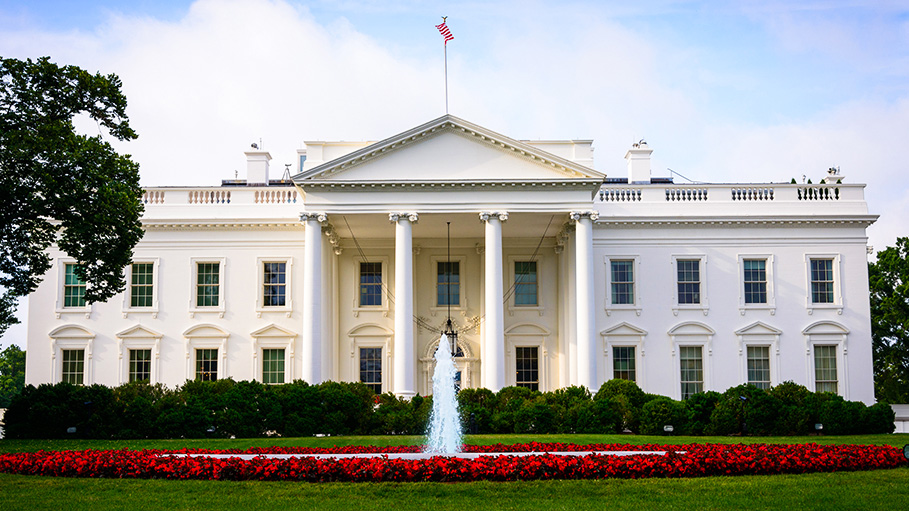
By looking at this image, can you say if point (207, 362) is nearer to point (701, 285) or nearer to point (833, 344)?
point (701, 285)

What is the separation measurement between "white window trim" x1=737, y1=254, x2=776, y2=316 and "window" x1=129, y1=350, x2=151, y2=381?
23.9 m

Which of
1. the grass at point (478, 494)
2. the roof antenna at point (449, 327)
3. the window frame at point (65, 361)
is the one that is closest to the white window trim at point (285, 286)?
the roof antenna at point (449, 327)

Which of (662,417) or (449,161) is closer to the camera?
(662,417)

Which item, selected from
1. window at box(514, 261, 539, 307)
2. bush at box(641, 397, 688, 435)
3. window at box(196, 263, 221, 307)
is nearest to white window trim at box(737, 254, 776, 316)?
window at box(514, 261, 539, 307)

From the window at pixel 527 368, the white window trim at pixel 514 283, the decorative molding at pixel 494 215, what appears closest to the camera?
the decorative molding at pixel 494 215

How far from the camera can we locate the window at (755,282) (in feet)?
114

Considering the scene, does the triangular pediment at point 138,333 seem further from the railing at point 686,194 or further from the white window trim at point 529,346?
the railing at point 686,194

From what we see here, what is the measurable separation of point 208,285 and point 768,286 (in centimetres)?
2271

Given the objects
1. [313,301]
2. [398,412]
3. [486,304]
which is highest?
[313,301]

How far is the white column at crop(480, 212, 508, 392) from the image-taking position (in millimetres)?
30094

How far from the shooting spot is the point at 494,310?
30.4 m

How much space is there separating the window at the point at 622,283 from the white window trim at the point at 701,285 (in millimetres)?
1675

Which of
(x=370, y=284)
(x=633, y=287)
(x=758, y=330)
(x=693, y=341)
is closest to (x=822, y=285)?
(x=758, y=330)

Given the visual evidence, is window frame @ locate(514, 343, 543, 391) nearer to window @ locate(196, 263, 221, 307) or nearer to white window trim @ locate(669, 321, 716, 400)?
white window trim @ locate(669, 321, 716, 400)
